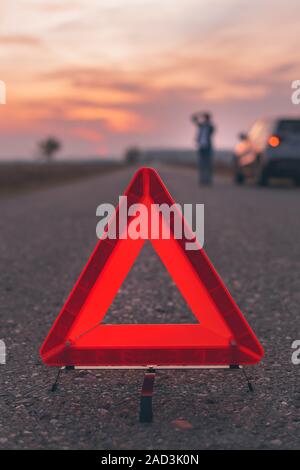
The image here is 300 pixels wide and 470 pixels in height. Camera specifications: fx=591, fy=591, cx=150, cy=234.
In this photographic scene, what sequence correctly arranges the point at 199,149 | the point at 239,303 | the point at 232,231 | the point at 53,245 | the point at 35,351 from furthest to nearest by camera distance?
1. the point at 199,149
2. the point at 232,231
3. the point at 53,245
4. the point at 239,303
5. the point at 35,351

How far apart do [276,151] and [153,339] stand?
13.4 m

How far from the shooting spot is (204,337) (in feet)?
9.28

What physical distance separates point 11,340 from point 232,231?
17.8 feet

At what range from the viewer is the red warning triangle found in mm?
2600

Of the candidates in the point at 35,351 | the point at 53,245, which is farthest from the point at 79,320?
the point at 53,245

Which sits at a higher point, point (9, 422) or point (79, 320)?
point (79, 320)

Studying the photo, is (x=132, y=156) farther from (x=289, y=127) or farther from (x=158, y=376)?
(x=158, y=376)

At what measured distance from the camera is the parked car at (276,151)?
15578mm

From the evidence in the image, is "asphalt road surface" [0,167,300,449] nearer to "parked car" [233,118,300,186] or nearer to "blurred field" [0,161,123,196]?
"parked car" [233,118,300,186]


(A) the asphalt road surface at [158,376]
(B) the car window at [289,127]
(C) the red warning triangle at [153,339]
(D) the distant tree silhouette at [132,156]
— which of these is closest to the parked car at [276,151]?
(B) the car window at [289,127]

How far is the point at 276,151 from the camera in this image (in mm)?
15562

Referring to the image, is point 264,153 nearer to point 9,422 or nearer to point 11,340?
point 11,340

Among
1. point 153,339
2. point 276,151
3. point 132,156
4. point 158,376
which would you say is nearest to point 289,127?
point 276,151

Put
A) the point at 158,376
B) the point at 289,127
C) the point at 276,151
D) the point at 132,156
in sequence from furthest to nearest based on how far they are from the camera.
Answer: the point at 132,156, the point at 289,127, the point at 276,151, the point at 158,376
